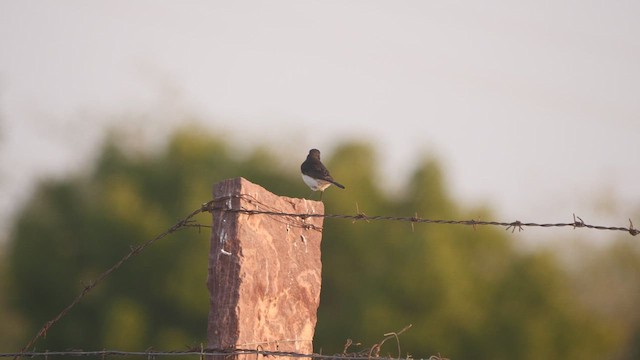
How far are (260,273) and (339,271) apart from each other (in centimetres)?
3414

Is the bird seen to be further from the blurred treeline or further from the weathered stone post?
the blurred treeline

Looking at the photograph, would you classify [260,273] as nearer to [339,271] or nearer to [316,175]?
[316,175]

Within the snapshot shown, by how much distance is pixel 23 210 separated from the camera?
132 ft

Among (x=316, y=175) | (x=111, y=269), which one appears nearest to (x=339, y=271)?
(x=316, y=175)

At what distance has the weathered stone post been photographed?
629cm

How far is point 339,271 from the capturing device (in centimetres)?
4053

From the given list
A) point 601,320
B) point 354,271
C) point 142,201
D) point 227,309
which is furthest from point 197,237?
point 227,309

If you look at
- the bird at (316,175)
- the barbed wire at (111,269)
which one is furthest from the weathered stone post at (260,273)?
the bird at (316,175)

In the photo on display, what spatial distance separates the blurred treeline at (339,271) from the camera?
122 feet

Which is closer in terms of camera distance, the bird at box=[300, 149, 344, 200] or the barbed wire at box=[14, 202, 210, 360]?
the barbed wire at box=[14, 202, 210, 360]

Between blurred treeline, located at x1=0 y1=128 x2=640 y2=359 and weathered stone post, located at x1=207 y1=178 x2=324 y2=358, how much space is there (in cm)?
2865

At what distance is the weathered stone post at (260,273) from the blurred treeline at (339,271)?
1128 inches

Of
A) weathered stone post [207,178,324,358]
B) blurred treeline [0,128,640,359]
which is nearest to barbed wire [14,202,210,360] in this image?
weathered stone post [207,178,324,358]

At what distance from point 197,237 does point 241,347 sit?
32798 millimetres
